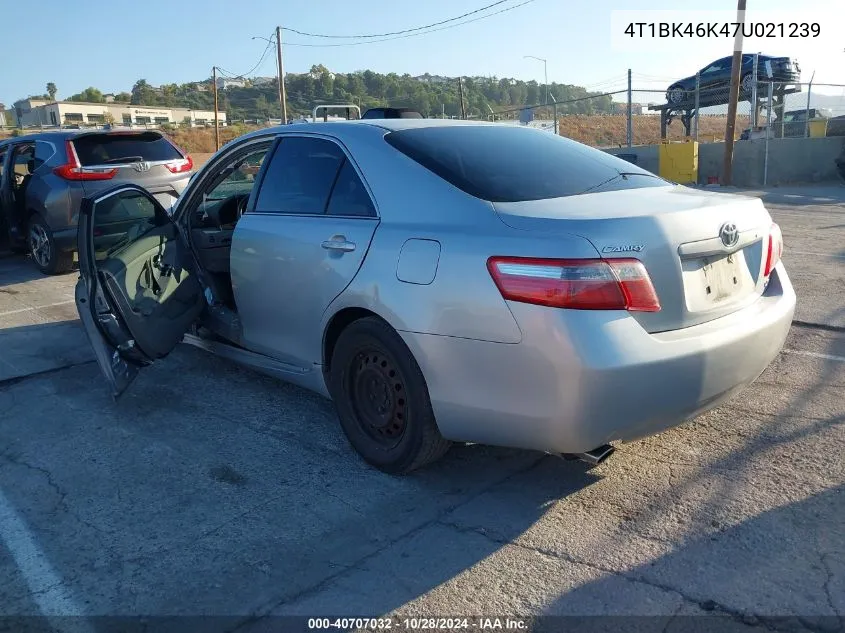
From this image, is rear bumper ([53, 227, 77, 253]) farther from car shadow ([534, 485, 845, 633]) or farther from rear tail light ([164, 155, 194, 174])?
car shadow ([534, 485, 845, 633])

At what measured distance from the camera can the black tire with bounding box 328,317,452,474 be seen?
3199 millimetres

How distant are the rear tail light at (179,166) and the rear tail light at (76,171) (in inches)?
25.9

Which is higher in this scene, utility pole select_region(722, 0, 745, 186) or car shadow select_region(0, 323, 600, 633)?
utility pole select_region(722, 0, 745, 186)

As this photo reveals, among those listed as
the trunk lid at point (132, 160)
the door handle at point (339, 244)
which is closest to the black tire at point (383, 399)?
the door handle at point (339, 244)

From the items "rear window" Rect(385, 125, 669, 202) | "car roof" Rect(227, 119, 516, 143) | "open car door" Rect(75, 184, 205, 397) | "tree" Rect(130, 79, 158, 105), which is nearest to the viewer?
"rear window" Rect(385, 125, 669, 202)

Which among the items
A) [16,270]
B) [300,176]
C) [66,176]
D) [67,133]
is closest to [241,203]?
[300,176]

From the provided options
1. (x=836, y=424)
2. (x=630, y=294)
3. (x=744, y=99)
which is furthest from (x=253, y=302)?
(x=744, y=99)

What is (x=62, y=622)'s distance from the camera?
2.54 m

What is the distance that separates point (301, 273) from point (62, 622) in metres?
1.91

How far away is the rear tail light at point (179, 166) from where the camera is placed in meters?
8.93

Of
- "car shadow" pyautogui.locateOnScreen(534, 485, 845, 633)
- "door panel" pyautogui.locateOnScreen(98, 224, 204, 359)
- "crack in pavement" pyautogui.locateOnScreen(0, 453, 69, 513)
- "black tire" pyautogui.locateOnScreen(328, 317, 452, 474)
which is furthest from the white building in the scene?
"car shadow" pyautogui.locateOnScreen(534, 485, 845, 633)

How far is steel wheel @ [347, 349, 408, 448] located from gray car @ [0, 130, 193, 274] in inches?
240

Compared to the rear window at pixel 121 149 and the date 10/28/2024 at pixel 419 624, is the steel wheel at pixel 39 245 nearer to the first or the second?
the rear window at pixel 121 149

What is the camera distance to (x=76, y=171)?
27.7 ft
